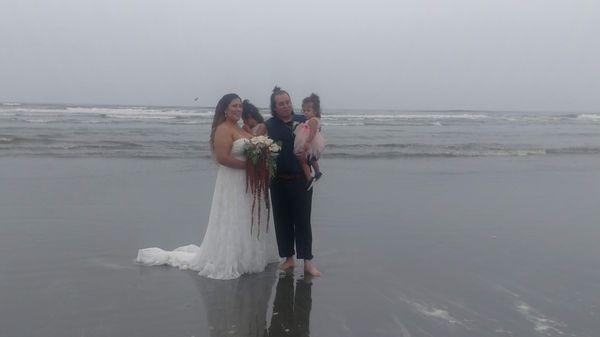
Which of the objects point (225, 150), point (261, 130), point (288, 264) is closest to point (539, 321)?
point (288, 264)

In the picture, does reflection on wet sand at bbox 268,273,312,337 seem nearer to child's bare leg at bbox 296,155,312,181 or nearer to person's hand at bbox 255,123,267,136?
child's bare leg at bbox 296,155,312,181

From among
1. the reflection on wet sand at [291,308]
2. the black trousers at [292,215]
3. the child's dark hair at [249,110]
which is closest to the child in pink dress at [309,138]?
the black trousers at [292,215]

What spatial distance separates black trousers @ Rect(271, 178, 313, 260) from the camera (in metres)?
5.52

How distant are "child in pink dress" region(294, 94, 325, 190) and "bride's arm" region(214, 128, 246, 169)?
1.90 feet

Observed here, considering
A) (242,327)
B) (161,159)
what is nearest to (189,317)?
(242,327)

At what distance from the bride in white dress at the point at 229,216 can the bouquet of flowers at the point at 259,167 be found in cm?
7

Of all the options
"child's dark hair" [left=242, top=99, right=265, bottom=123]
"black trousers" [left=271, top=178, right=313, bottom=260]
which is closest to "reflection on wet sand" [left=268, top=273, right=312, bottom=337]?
"black trousers" [left=271, top=178, right=313, bottom=260]

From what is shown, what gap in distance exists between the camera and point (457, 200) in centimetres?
959

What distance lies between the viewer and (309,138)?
536cm

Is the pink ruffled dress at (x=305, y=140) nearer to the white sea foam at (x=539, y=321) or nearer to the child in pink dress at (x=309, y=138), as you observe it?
the child in pink dress at (x=309, y=138)

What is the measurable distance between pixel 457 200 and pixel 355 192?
1868mm

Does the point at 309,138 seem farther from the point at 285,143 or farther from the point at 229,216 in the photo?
the point at 229,216

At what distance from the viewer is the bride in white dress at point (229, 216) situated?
17.6ft

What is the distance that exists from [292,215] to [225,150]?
0.95 metres
